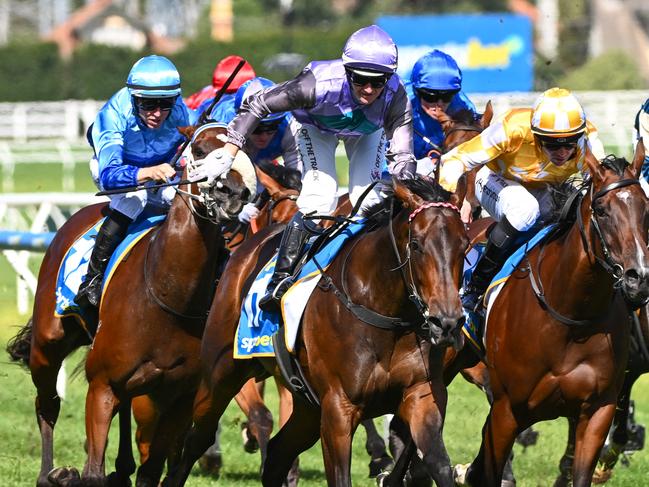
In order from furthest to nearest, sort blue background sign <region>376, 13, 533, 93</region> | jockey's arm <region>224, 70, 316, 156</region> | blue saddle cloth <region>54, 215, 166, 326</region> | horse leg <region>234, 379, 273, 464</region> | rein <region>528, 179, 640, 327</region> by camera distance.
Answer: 1. blue background sign <region>376, 13, 533, 93</region>
2. horse leg <region>234, 379, 273, 464</region>
3. blue saddle cloth <region>54, 215, 166, 326</region>
4. jockey's arm <region>224, 70, 316, 156</region>
5. rein <region>528, 179, 640, 327</region>

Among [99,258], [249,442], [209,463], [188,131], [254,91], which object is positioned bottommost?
[209,463]

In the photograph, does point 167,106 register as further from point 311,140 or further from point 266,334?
point 266,334

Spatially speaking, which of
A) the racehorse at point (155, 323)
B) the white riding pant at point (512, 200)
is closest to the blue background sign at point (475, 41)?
the white riding pant at point (512, 200)

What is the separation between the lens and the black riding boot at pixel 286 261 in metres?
6.35

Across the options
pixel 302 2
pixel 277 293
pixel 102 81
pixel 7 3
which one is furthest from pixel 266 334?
pixel 7 3

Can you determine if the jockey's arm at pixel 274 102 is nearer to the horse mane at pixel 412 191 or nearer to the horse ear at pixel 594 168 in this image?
the horse mane at pixel 412 191

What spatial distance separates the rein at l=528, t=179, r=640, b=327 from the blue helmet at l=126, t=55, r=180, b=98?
7.08ft

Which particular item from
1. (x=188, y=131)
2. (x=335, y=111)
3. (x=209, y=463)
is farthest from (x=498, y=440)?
(x=209, y=463)

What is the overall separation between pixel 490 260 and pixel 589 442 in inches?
49.2

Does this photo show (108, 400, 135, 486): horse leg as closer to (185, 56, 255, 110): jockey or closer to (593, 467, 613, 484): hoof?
(593, 467, 613, 484): hoof

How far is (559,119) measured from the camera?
6273 millimetres

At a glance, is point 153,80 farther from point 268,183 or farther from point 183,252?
point 268,183

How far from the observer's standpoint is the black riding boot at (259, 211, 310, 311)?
635 cm

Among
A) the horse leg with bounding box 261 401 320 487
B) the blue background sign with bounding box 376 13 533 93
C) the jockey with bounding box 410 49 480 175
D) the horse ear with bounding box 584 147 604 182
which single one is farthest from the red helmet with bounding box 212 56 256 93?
the blue background sign with bounding box 376 13 533 93
